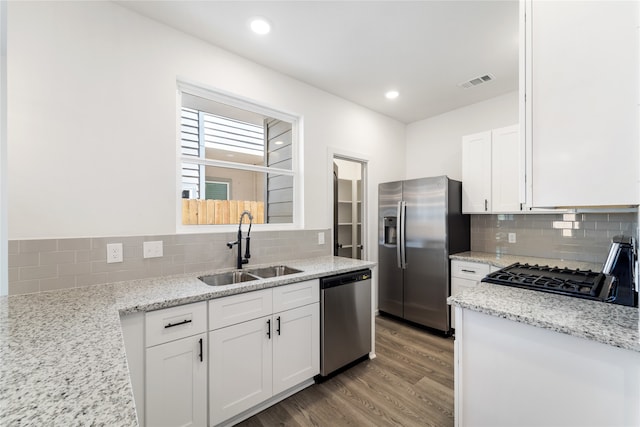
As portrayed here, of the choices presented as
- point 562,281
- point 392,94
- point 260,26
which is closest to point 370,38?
point 260,26

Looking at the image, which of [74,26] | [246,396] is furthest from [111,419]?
[74,26]

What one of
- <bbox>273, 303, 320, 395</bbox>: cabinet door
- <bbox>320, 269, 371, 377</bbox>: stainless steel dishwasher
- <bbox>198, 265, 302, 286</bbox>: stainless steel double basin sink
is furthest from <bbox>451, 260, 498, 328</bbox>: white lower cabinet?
<bbox>198, 265, 302, 286</bbox>: stainless steel double basin sink

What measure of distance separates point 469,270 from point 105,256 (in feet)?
10.6

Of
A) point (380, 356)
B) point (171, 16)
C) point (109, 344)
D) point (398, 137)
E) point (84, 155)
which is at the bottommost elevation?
point (380, 356)

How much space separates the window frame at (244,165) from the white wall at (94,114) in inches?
2.7

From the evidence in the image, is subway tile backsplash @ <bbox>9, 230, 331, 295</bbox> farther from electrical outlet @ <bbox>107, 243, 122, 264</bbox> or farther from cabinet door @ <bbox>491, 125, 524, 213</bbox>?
cabinet door @ <bbox>491, 125, 524, 213</bbox>

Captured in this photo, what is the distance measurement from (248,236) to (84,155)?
122 centimetres

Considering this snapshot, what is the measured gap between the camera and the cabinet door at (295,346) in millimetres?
1967

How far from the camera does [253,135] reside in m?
2.75

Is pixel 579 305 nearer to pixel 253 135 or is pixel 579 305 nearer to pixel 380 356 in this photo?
pixel 380 356

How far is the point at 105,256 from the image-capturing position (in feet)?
5.94

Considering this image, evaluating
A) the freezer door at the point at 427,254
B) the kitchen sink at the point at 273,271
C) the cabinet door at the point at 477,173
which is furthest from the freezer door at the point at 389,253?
the kitchen sink at the point at 273,271

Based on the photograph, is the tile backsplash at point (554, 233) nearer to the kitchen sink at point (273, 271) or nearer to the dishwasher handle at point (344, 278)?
the dishwasher handle at point (344, 278)

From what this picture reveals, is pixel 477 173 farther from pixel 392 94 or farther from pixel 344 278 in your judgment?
pixel 344 278
